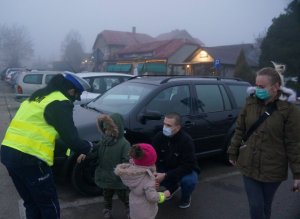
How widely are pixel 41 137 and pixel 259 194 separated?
2028mm

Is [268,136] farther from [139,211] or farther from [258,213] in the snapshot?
[139,211]

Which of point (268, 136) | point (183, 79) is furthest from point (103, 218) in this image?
point (183, 79)

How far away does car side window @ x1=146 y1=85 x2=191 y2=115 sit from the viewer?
5033 millimetres

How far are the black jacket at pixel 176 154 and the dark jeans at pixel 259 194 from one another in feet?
2.99

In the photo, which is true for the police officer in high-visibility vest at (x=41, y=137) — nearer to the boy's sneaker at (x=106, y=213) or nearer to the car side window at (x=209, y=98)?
the boy's sneaker at (x=106, y=213)

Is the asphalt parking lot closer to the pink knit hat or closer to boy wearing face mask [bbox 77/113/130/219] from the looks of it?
boy wearing face mask [bbox 77/113/130/219]

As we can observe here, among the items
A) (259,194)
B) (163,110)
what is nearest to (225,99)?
(163,110)

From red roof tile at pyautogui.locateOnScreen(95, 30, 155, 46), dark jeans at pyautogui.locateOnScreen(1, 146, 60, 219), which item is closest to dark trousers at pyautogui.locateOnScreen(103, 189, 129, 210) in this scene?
dark jeans at pyautogui.locateOnScreen(1, 146, 60, 219)

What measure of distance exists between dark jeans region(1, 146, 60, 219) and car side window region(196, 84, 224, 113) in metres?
3.05

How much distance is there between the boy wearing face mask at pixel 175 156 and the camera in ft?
13.0

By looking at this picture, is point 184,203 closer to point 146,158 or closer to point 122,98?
point 146,158

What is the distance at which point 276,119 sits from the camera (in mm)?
2965

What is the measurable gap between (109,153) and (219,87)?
2.89m

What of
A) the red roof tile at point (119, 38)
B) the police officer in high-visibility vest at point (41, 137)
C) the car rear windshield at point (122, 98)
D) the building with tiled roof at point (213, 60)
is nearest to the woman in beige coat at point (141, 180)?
the police officer in high-visibility vest at point (41, 137)
